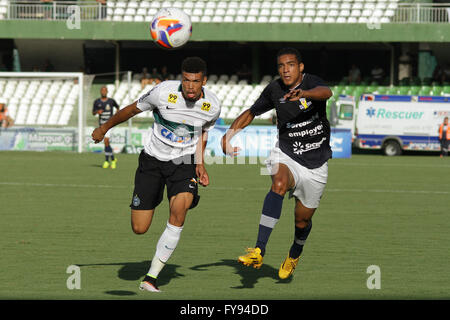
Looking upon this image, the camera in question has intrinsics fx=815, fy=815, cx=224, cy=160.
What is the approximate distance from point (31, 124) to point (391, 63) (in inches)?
780

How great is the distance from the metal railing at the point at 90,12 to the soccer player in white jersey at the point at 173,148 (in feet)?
102

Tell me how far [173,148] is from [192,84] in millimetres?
687

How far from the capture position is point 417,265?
8.88 metres

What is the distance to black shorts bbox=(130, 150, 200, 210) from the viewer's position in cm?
752

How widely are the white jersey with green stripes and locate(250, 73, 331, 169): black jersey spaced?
21.7 inches

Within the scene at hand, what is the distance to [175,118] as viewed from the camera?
7.48 meters

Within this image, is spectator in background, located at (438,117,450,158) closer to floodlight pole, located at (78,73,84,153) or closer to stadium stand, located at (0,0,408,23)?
stadium stand, located at (0,0,408,23)

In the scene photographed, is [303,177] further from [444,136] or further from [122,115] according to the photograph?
[444,136]

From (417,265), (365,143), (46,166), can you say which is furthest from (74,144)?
(417,265)

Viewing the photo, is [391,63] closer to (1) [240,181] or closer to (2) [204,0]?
(2) [204,0]

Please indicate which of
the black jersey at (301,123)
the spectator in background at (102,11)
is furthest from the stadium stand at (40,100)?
the black jersey at (301,123)

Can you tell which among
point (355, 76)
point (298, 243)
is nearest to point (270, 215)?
point (298, 243)

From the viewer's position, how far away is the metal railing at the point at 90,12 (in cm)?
3788

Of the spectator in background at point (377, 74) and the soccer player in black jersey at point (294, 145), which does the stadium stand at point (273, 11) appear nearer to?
the spectator in background at point (377, 74)
